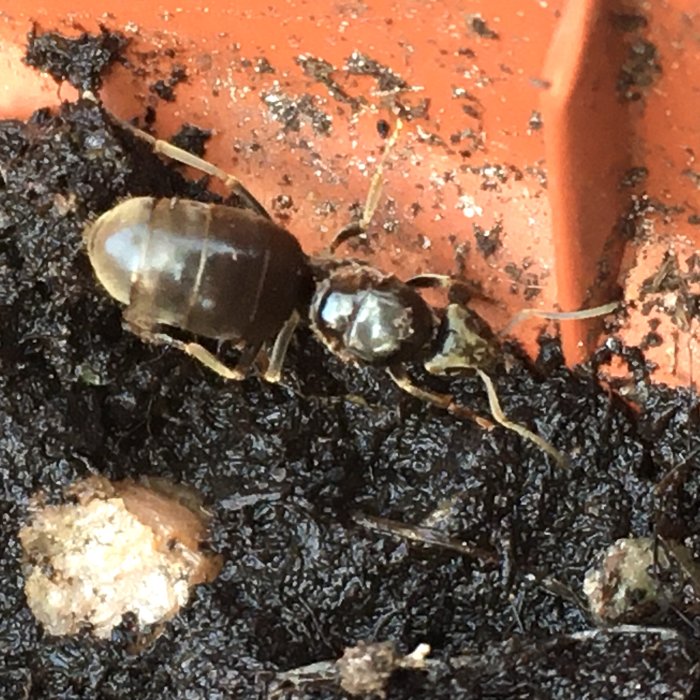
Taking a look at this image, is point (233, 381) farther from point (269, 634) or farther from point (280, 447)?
point (269, 634)

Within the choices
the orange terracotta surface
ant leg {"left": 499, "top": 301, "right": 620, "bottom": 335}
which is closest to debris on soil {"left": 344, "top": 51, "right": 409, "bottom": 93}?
the orange terracotta surface

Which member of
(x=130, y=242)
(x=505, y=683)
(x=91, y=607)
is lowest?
(x=91, y=607)

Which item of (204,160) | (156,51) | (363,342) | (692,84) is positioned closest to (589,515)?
(363,342)

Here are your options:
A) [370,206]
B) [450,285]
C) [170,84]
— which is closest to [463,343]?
[450,285]

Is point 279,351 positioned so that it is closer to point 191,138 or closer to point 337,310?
point 337,310

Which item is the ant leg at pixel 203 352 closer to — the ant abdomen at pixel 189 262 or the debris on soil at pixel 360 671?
the ant abdomen at pixel 189 262

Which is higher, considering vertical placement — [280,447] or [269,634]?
[280,447]

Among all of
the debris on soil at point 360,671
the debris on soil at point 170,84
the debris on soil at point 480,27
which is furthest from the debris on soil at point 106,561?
the debris on soil at point 480,27

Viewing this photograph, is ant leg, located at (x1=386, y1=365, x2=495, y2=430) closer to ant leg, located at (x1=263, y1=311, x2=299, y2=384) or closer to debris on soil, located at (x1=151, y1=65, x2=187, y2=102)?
ant leg, located at (x1=263, y1=311, x2=299, y2=384)
